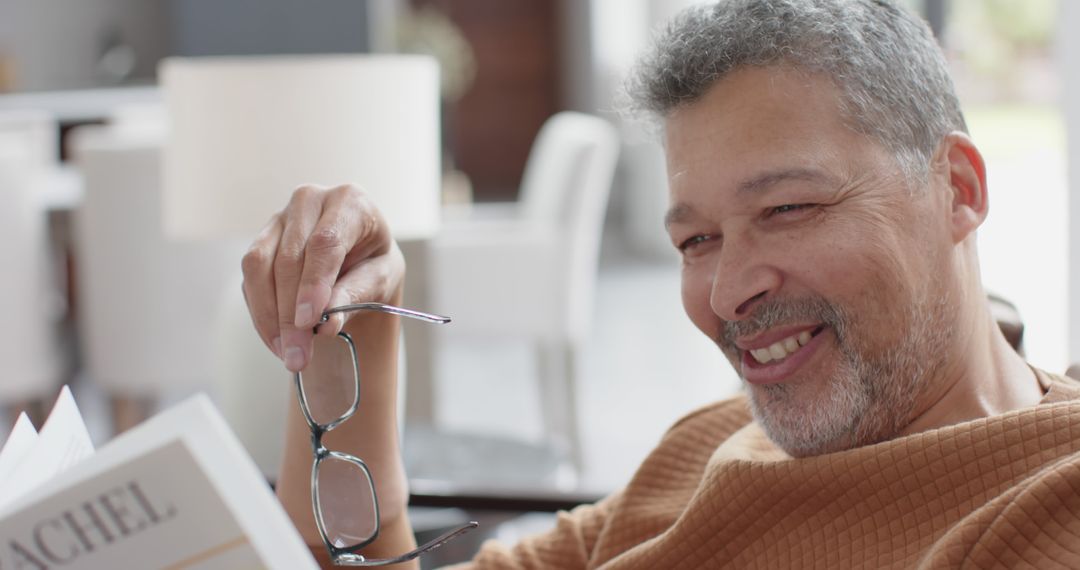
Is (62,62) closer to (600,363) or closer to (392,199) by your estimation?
(600,363)

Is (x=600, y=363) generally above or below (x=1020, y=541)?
below

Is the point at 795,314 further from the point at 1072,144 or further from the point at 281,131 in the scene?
the point at 281,131

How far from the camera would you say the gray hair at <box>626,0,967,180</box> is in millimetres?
1023

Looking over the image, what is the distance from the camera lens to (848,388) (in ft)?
3.39

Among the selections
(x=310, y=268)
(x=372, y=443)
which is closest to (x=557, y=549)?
(x=372, y=443)

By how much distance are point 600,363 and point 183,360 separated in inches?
69.6

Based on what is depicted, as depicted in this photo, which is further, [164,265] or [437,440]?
[164,265]

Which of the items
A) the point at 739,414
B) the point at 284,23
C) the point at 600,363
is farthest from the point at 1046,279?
the point at 739,414

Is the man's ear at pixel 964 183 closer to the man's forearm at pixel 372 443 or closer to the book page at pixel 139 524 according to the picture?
the man's forearm at pixel 372 443

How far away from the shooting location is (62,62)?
778 centimetres

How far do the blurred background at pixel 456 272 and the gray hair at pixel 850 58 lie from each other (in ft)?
Answer: 0.50

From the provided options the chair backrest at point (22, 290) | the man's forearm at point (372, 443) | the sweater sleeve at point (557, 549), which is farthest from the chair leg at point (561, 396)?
the man's forearm at point (372, 443)

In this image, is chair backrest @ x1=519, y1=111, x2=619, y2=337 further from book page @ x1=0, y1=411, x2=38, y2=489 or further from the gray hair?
book page @ x1=0, y1=411, x2=38, y2=489

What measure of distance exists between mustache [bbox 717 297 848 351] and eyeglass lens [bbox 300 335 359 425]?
335 mm
